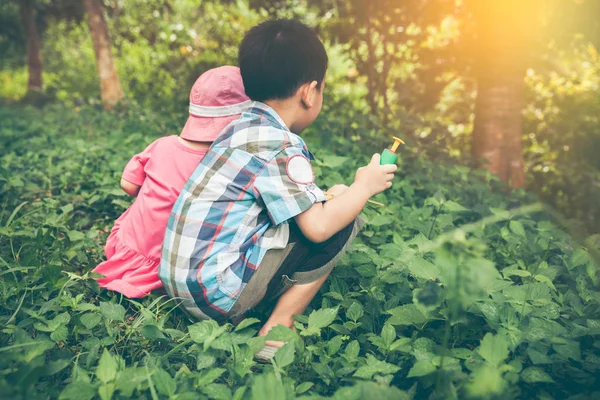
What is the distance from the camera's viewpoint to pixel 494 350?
1254 mm

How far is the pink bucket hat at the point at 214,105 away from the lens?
192cm

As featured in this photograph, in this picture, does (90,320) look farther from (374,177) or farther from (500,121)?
(500,121)

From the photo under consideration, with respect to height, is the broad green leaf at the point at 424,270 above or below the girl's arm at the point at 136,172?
below

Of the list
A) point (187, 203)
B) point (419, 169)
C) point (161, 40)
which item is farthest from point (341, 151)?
point (161, 40)

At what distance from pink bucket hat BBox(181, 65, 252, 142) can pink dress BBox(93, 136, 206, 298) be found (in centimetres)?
8

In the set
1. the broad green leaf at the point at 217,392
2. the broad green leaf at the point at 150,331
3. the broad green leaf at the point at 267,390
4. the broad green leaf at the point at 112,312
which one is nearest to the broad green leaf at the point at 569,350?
the broad green leaf at the point at 267,390

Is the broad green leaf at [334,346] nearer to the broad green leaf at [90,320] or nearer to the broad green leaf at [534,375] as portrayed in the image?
the broad green leaf at [534,375]

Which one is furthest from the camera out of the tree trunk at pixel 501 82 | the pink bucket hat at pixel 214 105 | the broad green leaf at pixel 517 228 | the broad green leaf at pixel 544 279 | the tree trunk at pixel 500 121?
the tree trunk at pixel 500 121

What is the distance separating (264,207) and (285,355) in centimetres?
49

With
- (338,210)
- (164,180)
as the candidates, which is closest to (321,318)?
(338,210)

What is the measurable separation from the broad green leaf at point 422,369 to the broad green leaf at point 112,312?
0.90m

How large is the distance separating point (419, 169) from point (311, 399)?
2276 millimetres

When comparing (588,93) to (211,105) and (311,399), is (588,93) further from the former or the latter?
(311,399)

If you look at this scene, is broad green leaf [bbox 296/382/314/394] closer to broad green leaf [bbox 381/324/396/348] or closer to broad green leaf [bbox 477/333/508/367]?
broad green leaf [bbox 381/324/396/348]
